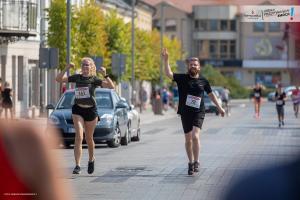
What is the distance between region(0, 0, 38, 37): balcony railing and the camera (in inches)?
1645

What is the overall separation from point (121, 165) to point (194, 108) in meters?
2.59

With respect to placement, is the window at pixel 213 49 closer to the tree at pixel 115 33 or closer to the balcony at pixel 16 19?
the tree at pixel 115 33

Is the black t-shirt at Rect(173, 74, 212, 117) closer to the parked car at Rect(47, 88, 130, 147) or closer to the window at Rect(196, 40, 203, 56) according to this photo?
the parked car at Rect(47, 88, 130, 147)

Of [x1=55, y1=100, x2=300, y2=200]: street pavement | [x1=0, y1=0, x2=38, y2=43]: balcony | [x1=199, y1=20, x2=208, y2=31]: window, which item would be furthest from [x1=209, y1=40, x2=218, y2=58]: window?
[x1=55, y1=100, x2=300, y2=200]: street pavement

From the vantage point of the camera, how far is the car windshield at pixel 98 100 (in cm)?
2495

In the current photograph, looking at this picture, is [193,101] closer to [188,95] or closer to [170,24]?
[188,95]

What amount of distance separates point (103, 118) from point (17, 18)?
18729mm

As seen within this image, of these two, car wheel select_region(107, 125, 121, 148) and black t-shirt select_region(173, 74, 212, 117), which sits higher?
black t-shirt select_region(173, 74, 212, 117)

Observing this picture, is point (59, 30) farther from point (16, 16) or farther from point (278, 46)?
point (278, 46)

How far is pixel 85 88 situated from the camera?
16.6 metres

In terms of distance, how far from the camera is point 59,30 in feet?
146

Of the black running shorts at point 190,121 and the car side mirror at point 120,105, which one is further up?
the black running shorts at point 190,121

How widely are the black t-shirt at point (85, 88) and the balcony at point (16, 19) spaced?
25.1m

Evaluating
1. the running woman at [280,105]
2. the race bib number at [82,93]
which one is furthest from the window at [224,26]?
the race bib number at [82,93]
